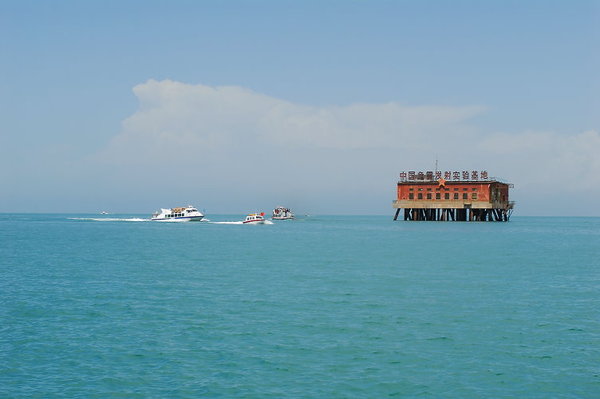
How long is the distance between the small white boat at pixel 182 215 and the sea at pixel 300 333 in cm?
10980

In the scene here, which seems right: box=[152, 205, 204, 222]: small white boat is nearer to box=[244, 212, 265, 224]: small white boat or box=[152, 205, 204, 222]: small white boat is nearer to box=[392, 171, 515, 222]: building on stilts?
box=[244, 212, 265, 224]: small white boat

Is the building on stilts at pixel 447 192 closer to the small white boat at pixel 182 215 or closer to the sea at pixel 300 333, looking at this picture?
the small white boat at pixel 182 215

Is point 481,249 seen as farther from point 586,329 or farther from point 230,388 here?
point 230,388

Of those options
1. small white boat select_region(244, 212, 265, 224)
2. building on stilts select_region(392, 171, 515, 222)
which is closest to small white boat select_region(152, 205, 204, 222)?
small white boat select_region(244, 212, 265, 224)

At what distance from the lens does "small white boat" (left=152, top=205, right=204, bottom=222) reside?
154 m

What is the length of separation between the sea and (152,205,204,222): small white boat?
110m

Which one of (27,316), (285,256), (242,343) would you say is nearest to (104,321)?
(27,316)

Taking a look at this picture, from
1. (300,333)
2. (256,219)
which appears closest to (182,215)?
(256,219)

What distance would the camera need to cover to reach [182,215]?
6161 inches

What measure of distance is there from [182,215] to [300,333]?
137486 mm

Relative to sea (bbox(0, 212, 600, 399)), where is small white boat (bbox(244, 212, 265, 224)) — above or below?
above

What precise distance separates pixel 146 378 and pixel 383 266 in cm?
3215

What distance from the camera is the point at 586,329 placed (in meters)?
23.9

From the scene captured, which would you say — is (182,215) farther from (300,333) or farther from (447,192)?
(300,333)
